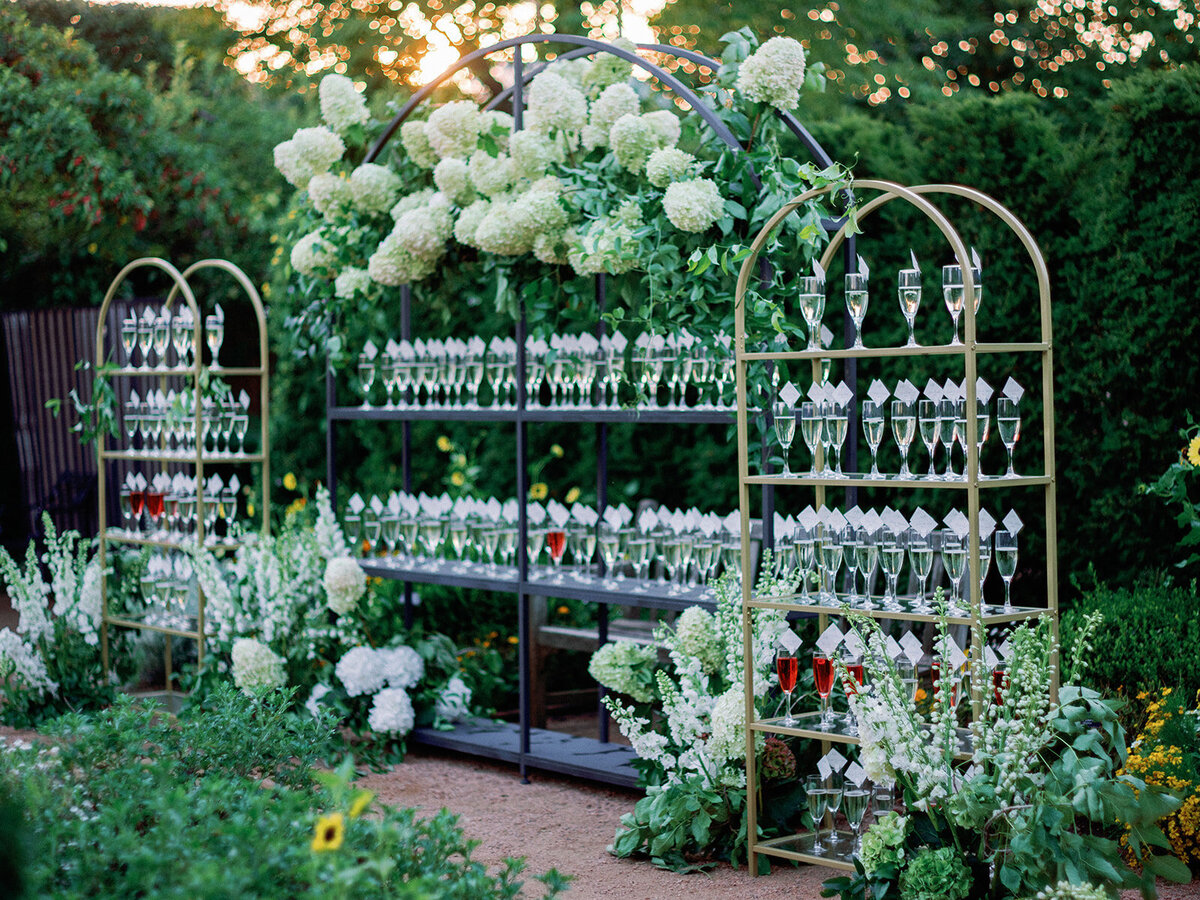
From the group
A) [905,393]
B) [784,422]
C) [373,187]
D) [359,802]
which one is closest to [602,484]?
[373,187]

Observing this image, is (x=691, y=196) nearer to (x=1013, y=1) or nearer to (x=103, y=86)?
(x=103, y=86)

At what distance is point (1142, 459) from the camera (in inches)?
204

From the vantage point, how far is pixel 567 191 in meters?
4.81

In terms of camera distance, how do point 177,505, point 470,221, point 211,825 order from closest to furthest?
point 211,825 < point 470,221 < point 177,505

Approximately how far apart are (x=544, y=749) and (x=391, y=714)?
0.62 meters

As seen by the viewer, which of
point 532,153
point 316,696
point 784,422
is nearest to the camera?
point 784,422

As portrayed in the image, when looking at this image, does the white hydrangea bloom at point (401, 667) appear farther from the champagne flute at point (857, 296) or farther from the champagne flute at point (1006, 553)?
the champagne flute at point (1006, 553)

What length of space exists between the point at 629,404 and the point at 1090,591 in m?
2.04

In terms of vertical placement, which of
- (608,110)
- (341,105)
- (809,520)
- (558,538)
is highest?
(341,105)

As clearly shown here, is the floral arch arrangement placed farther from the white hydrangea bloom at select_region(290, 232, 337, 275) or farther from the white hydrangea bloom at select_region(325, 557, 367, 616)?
the white hydrangea bloom at select_region(325, 557, 367, 616)

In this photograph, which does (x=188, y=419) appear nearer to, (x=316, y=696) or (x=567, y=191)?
(x=316, y=696)

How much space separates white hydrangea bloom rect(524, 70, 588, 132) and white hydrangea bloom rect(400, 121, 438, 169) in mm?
734

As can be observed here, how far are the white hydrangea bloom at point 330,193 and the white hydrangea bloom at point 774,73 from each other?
6.19ft

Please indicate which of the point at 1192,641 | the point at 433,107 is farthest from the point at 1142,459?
the point at 433,107
